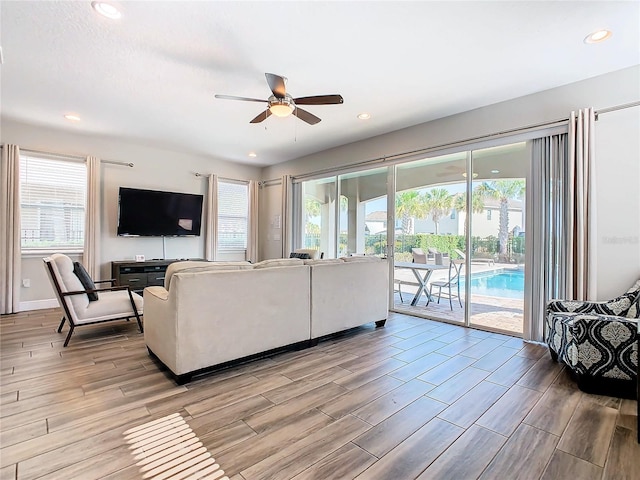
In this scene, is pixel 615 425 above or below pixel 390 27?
below

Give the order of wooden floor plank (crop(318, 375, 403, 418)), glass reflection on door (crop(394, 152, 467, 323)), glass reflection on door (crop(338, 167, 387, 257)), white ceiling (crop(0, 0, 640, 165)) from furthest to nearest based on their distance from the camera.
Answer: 1. glass reflection on door (crop(338, 167, 387, 257))
2. glass reflection on door (crop(394, 152, 467, 323))
3. white ceiling (crop(0, 0, 640, 165))
4. wooden floor plank (crop(318, 375, 403, 418))

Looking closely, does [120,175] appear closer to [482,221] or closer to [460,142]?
[460,142]

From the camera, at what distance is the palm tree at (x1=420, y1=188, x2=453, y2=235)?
4.51 metres

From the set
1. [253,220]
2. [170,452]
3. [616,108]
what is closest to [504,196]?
[616,108]

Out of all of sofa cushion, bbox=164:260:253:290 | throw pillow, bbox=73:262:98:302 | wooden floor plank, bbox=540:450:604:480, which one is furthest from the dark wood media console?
wooden floor plank, bbox=540:450:604:480

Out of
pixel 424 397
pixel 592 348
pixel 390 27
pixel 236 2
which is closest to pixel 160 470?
pixel 424 397

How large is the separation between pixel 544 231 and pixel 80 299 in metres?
5.15

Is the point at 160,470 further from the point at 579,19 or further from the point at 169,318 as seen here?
the point at 579,19

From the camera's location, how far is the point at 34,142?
4.78 m

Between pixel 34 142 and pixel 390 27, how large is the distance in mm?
5404

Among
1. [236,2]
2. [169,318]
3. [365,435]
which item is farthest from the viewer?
[169,318]

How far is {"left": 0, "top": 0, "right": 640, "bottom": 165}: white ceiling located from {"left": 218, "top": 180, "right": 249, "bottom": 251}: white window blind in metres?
2.63

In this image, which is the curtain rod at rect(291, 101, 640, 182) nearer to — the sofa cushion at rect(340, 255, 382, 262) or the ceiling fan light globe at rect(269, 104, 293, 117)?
the sofa cushion at rect(340, 255, 382, 262)

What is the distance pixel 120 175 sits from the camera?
553 cm
